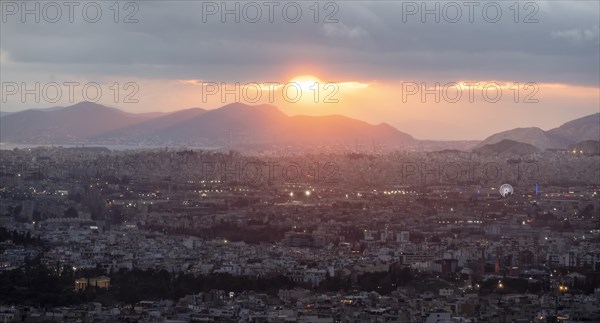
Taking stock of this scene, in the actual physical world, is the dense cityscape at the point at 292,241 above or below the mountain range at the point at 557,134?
below

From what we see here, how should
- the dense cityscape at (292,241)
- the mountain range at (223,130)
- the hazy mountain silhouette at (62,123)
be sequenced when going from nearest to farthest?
the dense cityscape at (292,241) → the hazy mountain silhouette at (62,123) → the mountain range at (223,130)

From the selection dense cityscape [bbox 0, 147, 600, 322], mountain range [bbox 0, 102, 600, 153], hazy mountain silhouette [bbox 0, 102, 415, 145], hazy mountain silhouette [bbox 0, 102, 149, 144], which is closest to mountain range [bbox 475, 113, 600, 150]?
mountain range [bbox 0, 102, 600, 153]

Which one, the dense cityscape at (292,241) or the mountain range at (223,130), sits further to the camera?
the mountain range at (223,130)

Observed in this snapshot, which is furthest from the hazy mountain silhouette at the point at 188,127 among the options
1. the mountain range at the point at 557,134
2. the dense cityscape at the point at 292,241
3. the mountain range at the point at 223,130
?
the dense cityscape at the point at 292,241

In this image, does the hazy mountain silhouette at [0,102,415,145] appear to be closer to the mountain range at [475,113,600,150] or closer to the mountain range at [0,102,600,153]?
the mountain range at [0,102,600,153]

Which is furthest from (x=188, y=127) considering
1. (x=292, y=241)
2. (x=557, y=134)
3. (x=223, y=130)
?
(x=292, y=241)

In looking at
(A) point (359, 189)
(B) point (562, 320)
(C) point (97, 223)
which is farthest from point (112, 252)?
(A) point (359, 189)

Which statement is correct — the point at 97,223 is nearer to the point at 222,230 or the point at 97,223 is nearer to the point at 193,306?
the point at 222,230

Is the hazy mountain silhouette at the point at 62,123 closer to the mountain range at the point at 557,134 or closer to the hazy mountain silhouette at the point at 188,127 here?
the hazy mountain silhouette at the point at 188,127
